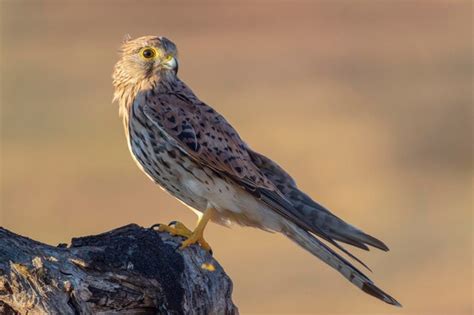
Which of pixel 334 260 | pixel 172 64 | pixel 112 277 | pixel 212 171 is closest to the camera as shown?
pixel 112 277

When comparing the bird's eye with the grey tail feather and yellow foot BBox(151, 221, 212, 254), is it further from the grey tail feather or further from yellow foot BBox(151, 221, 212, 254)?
the grey tail feather

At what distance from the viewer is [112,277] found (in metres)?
5.80

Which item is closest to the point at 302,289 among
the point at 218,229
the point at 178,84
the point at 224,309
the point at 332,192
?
the point at 218,229

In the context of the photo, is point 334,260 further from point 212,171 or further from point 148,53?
point 148,53

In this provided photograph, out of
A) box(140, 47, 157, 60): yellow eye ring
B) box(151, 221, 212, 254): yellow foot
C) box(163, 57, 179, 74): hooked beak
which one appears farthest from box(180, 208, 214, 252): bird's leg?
box(140, 47, 157, 60): yellow eye ring

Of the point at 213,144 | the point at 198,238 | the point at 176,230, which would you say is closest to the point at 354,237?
the point at 198,238

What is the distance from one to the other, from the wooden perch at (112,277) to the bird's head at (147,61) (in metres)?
1.49

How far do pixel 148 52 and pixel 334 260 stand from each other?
1.69 meters

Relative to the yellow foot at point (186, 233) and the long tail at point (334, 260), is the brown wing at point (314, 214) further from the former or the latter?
the yellow foot at point (186, 233)

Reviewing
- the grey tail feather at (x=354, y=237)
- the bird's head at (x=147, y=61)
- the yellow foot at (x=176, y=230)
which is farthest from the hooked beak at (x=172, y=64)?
the grey tail feather at (x=354, y=237)

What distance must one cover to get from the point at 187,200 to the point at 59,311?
1.89m

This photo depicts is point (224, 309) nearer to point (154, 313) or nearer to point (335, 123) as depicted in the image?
point (154, 313)

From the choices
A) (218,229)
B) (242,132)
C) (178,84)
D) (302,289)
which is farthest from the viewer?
(242,132)

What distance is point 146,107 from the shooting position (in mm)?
7426
